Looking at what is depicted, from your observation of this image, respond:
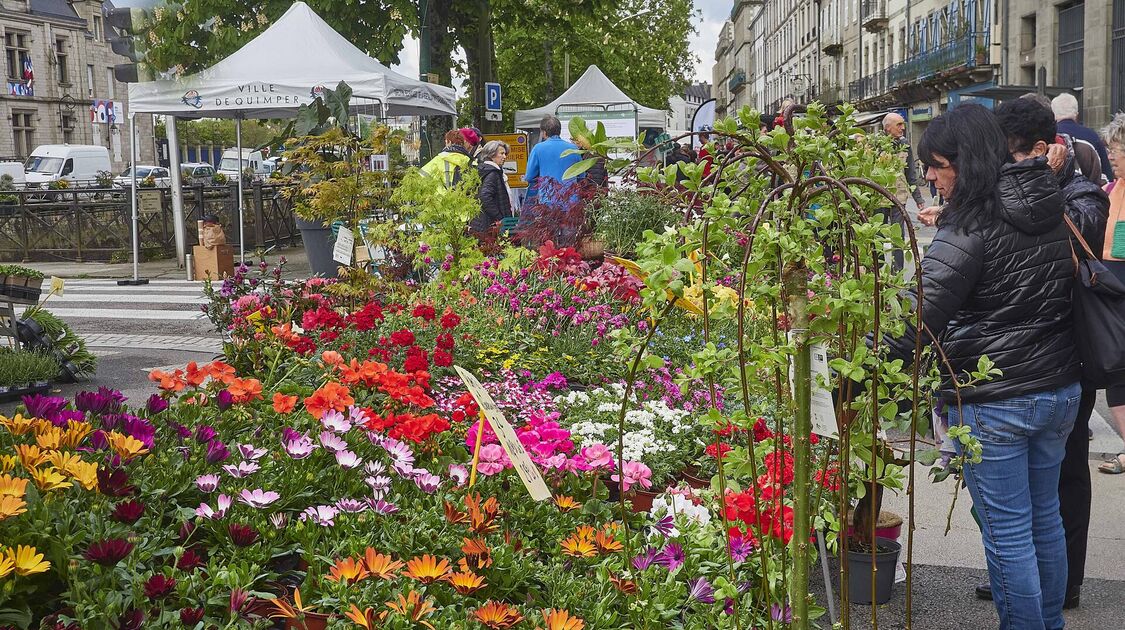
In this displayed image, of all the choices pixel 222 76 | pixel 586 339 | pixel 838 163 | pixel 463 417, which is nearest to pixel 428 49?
pixel 222 76

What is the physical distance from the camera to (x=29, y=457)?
7.43 feet

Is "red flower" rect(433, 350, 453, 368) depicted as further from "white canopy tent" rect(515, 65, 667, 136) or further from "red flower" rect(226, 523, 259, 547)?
"white canopy tent" rect(515, 65, 667, 136)

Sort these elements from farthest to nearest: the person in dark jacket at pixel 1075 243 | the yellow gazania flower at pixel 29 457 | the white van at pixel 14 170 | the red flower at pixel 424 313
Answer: the white van at pixel 14 170 < the red flower at pixel 424 313 < the person in dark jacket at pixel 1075 243 < the yellow gazania flower at pixel 29 457

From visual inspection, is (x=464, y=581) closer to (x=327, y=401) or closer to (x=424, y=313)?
(x=327, y=401)

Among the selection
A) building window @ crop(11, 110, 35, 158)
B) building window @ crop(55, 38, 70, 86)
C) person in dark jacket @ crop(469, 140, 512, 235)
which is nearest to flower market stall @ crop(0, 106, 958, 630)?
person in dark jacket @ crop(469, 140, 512, 235)

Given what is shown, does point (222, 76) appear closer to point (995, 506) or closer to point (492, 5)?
point (492, 5)

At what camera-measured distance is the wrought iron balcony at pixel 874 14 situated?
51719 mm

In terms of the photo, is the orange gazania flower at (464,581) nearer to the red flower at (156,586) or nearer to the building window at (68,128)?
the red flower at (156,586)

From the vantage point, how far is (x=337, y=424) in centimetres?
299

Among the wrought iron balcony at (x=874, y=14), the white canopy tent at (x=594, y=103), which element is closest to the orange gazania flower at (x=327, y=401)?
the white canopy tent at (x=594, y=103)

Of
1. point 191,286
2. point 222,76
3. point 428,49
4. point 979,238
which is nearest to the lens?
point 979,238

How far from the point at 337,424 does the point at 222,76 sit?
10438 millimetres

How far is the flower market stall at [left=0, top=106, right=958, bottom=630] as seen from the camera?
6.47 ft

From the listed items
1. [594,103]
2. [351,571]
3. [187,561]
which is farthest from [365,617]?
[594,103]
